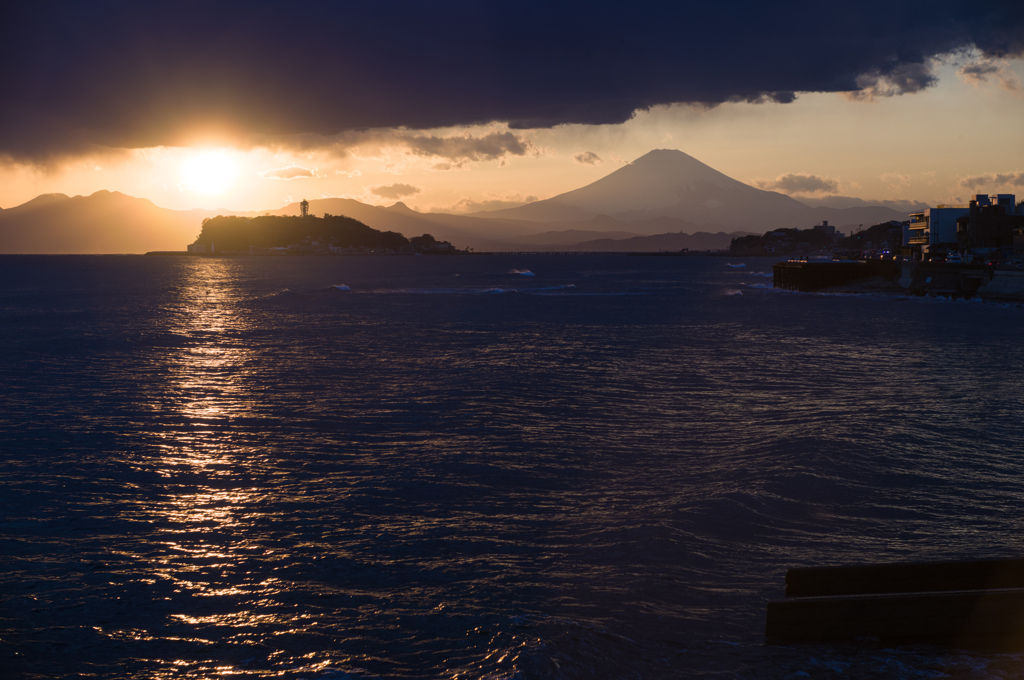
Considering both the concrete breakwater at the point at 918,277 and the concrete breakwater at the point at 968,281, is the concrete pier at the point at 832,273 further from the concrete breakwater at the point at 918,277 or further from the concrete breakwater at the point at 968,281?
the concrete breakwater at the point at 968,281

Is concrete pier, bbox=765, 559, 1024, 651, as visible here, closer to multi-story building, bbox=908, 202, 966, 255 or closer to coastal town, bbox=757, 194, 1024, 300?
coastal town, bbox=757, 194, 1024, 300

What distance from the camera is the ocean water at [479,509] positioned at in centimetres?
874

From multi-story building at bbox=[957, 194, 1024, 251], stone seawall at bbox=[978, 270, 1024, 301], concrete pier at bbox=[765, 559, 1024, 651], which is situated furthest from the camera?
multi-story building at bbox=[957, 194, 1024, 251]

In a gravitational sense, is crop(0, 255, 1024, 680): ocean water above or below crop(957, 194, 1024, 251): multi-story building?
below

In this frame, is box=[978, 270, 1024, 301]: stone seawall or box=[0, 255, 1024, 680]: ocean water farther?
box=[978, 270, 1024, 301]: stone seawall

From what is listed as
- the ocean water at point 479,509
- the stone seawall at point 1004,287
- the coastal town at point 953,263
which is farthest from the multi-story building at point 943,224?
the ocean water at point 479,509

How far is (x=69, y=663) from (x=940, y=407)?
78.1ft

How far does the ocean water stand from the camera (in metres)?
8.74

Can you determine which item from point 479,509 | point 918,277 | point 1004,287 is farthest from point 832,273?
point 479,509

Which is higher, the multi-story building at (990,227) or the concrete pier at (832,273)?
the multi-story building at (990,227)

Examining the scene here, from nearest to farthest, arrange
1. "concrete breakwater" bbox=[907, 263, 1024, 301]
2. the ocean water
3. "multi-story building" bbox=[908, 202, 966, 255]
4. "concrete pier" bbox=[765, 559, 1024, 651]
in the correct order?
"concrete pier" bbox=[765, 559, 1024, 651] < the ocean water < "concrete breakwater" bbox=[907, 263, 1024, 301] < "multi-story building" bbox=[908, 202, 966, 255]

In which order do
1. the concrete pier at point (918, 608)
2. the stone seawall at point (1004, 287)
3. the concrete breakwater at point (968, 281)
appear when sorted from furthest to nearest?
the concrete breakwater at point (968, 281)
the stone seawall at point (1004, 287)
the concrete pier at point (918, 608)

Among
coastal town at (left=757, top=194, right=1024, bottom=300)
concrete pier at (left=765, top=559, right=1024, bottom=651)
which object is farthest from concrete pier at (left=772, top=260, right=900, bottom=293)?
concrete pier at (left=765, top=559, right=1024, bottom=651)

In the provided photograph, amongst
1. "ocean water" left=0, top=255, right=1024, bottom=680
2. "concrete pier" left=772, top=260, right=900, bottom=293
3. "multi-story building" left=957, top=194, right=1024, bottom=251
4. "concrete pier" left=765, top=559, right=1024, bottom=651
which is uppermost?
"multi-story building" left=957, top=194, right=1024, bottom=251
